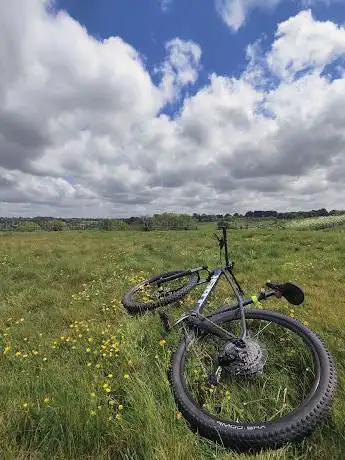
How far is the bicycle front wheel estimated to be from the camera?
315 centimetres

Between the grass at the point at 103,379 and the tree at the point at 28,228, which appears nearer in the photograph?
the grass at the point at 103,379

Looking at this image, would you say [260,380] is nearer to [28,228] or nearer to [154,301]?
[154,301]

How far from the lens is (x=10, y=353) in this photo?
548 cm

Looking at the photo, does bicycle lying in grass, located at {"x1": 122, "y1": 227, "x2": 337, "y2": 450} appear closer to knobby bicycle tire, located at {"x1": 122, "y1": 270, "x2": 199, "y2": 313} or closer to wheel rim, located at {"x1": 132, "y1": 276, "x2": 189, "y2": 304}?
knobby bicycle tire, located at {"x1": 122, "y1": 270, "x2": 199, "y2": 313}

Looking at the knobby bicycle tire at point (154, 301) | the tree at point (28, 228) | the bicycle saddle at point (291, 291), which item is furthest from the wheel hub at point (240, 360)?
the tree at point (28, 228)

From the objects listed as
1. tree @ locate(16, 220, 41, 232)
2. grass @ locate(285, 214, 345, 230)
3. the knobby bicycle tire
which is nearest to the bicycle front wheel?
the knobby bicycle tire

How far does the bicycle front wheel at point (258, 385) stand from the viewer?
315 cm

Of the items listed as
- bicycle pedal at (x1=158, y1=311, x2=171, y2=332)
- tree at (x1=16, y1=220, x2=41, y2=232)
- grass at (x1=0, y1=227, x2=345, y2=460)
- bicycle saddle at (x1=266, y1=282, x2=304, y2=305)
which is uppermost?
bicycle saddle at (x1=266, y1=282, x2=304, y2=305)

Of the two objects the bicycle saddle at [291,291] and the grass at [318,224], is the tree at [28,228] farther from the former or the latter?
the bicycle saddle at [291,291]

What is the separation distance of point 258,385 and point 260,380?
77 mm

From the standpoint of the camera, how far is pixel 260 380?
4160 mm

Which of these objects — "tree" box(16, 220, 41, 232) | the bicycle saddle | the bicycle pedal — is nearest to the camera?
the bicycle saddle

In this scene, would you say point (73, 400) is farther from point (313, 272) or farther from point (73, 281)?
point (313, 272)

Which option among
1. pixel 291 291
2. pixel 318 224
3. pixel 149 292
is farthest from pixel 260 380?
pixel 318 224
